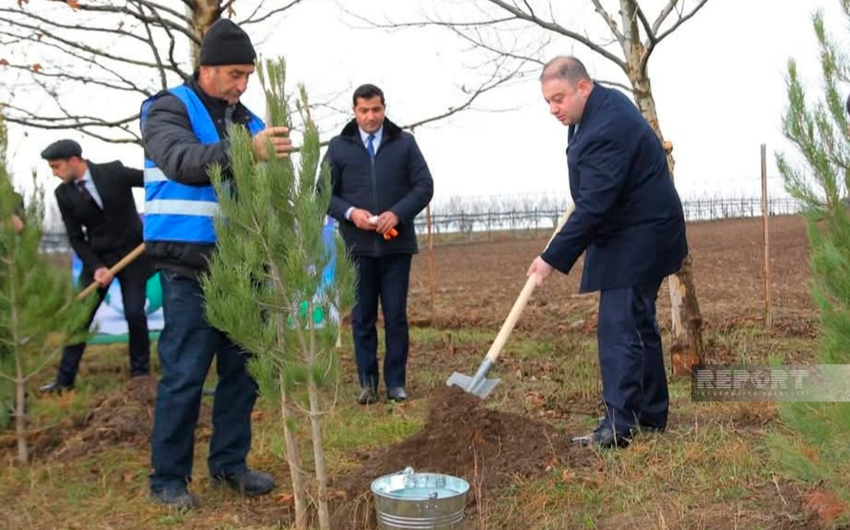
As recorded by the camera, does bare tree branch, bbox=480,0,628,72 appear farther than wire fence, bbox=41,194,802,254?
No

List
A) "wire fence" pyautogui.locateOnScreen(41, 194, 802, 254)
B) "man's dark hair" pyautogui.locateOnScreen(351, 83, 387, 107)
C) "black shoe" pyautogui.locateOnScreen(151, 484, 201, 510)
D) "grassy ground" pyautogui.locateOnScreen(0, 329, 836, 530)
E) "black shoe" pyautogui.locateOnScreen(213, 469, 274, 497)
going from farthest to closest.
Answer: "wire fence" pyautogui.locateOnScreen(41, 194, 802, 254) < "man's dark hair" pyautogui.locateOnScreen(351, 83, 387, 107) < "black shoe" pyautogui.locateOnScreen(213, 469, 274, 497) < "black shoe" pyautogui.locateOnScreen(151, 484, 201, 510) < "grassy ground" pyautogui.locateOnScreen(0, 329, 836, 530)

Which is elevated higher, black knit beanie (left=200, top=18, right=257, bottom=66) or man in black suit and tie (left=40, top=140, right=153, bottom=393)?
black knit beanie (left=200, top=18, right=257, bottom=66)

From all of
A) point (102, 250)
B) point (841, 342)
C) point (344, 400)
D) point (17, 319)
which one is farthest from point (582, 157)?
point (102, 250)

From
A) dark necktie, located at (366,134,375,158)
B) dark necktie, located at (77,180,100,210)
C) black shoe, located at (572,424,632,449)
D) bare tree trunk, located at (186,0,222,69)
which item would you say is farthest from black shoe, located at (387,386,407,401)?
bare tree trunk, located at (186,0,222,69)

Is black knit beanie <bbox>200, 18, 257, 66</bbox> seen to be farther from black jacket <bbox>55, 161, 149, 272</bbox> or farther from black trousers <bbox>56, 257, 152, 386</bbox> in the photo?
black trousers <bbox>56, 257, 152, 386</bbox>

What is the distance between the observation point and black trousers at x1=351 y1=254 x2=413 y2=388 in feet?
18.0

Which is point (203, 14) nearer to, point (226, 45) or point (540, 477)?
point (226, 45)

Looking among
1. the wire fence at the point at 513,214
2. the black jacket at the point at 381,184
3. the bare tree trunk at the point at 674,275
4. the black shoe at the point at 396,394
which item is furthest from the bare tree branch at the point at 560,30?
the wire fence at the point at 513,214

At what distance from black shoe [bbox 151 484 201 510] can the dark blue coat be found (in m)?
1.94

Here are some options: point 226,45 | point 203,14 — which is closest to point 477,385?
point 226,45

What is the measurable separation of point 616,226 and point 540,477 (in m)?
1.26

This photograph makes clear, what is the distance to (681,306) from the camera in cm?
569

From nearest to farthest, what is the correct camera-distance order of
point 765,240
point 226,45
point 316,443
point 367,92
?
point 316,443, point 226,45, point 367,92, point 765,240

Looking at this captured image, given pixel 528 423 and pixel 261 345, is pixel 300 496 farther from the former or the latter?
pixel 528 423
